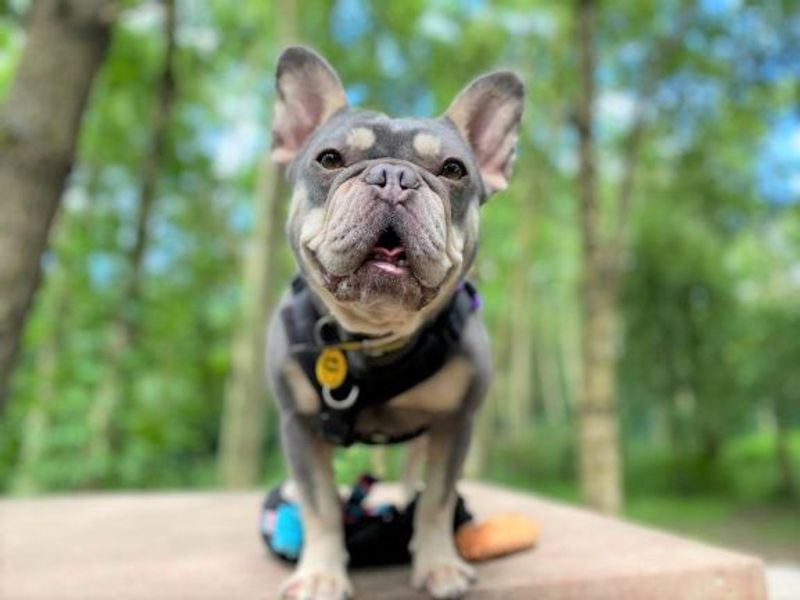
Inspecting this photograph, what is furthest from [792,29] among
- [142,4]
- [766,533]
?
[142,4]

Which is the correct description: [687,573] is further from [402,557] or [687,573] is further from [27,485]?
[27,485]

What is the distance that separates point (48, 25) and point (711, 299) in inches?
515

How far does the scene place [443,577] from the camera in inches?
91.0

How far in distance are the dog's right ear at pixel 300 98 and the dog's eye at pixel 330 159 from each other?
0.35 m

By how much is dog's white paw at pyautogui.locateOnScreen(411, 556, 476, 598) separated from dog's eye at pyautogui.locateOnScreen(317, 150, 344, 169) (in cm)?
126

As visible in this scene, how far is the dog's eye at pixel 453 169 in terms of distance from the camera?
2.00m

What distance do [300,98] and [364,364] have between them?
0.85m

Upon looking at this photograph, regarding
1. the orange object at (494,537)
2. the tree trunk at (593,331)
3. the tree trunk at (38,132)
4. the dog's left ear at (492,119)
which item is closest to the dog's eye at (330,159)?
the dog's left ear at (492,119)

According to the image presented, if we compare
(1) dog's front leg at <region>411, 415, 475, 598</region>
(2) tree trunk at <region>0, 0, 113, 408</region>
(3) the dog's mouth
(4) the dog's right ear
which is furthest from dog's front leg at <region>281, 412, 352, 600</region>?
(2) tree trunk at <region>0, 0, 113, 408</region>

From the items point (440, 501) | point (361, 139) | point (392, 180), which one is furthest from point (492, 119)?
point (440, 501)

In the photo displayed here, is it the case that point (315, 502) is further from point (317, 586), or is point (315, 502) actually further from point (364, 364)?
point (364, 364)

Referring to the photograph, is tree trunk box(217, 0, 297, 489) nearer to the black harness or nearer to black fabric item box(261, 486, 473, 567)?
black fabric item box(261, 486, 473, 567)

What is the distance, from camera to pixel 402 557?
271 centimetres

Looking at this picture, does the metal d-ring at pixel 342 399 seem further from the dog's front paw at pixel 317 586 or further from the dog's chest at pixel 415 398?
the dog's front paw at pixel 317 586
